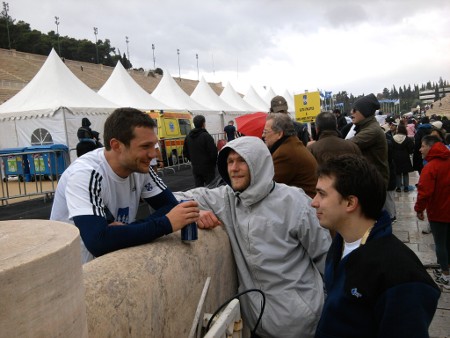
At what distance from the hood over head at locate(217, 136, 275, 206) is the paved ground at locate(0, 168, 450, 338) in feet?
8.27

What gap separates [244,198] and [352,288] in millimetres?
865

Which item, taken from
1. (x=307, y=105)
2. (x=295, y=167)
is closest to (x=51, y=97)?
(x=307, y=105)

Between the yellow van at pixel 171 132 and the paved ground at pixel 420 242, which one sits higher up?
the yellow van at pixel 171 132

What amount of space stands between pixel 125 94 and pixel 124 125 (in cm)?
1752

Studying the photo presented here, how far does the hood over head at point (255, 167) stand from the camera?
214 cm

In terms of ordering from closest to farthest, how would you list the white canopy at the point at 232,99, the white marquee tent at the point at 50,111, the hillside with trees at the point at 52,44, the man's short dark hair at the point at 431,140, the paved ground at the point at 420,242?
1. the paved ground at the point at 420,242
2. the man's short dark hair at the point at 431,140
3. the white marquee tent at the point at 50,111
4. the white canopy at the point at 232,99
5. the hillside with trees at the point at 52,44

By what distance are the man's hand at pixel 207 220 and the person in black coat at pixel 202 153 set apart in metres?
5.40

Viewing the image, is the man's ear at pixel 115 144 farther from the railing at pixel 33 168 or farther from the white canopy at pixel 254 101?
the white canopy at pixel 254 101

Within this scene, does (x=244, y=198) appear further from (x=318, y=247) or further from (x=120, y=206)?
(x=120, y=206)

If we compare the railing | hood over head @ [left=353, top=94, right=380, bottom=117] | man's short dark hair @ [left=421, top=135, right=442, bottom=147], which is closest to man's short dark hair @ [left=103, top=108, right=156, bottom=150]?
hood over head @ [left=353, top=94, right=380, bottom=117]

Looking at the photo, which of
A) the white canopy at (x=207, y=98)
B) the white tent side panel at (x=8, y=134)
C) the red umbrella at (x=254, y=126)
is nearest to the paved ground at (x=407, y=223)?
the red umbrella at (x=254, y=126)

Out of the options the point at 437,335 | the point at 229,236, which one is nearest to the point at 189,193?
the point at 229,236

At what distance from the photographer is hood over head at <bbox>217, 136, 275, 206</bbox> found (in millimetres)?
2143

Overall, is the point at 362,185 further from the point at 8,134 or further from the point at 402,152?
the point at 8,134
